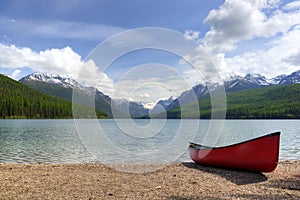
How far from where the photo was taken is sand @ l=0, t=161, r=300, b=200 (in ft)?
33.4

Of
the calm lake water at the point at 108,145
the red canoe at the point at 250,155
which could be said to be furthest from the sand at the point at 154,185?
the calm lake water at the point at 108,145

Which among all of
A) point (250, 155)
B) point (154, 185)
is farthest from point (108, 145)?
point (154, 185)

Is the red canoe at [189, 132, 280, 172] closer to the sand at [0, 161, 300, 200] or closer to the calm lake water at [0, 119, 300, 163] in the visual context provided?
the sand at [0, 161, 300, 200]

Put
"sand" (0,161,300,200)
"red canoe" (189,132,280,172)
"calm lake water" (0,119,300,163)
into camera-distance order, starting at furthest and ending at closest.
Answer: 1. "calm lake water" (0,119,300,163)
2. "red canoe" (189,132,280,172)
3. "sand" (0,161,300,200)

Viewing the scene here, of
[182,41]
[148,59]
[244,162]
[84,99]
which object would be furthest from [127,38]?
[244,162]

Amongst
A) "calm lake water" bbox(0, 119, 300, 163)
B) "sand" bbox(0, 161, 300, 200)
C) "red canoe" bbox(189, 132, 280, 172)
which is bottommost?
"calm lake water" bbox(0, 119, 300, 163)

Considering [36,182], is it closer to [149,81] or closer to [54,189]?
[54,189]

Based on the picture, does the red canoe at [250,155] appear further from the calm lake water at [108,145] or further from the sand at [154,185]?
the calm lake water at [108,145]

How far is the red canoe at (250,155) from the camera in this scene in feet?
44.8

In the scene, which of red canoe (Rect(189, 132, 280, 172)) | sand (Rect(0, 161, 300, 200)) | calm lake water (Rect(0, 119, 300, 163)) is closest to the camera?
sand (Rect(0, 161, 300, 200))

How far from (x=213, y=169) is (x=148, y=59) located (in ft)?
24.1

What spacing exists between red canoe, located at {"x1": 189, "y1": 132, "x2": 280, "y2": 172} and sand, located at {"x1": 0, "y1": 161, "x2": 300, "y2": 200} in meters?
0.44

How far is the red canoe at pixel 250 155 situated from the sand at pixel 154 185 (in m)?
0.44

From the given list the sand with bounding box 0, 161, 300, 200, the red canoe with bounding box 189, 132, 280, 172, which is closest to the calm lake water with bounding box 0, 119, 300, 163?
the sand with bounding box 0, 161, 300, 200
